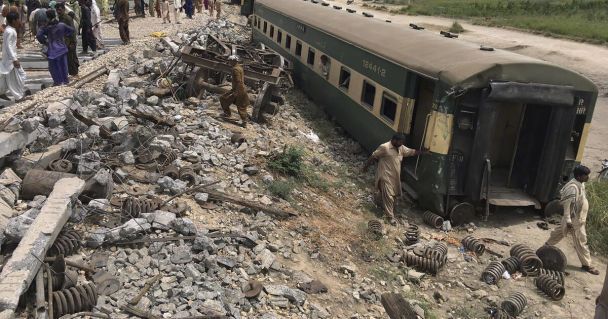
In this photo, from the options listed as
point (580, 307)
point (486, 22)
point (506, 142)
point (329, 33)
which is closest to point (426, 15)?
point (486, 22)

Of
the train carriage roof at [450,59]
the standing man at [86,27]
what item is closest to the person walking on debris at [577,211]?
the train carriage roof at [450,59]

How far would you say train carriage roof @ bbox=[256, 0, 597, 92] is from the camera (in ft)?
27.9

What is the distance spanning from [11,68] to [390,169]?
29.7ft

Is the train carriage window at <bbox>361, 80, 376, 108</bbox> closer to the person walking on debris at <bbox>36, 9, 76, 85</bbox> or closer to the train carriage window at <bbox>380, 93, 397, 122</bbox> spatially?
the train carriage window at <bbox>380, 93, 397, 122</bbox>

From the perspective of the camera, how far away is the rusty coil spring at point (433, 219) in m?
9.10

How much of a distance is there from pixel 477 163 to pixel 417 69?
6.55 feet

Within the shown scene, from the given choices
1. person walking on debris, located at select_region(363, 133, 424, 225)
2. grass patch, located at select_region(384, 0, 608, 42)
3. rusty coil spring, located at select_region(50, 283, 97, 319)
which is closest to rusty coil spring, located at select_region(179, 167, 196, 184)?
person walking on debris, located at select_region(363, 133, 424, 225)

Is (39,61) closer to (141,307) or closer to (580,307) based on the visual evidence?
(141,307)

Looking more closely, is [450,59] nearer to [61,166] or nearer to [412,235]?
[412,235]

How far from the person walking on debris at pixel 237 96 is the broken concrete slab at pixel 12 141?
462 centimetres

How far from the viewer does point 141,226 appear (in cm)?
659

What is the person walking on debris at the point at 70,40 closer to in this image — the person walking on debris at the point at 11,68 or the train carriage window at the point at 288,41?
the person walking on debris at the point at 11,68

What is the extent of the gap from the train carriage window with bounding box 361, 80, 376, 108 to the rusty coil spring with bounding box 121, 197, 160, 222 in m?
5.90

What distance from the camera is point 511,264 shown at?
806 centimetres
